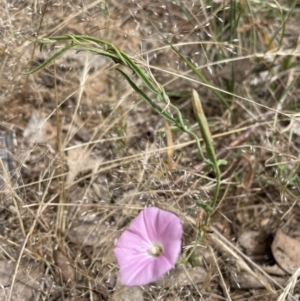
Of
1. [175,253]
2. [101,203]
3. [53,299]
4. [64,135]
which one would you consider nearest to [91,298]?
[53,299]

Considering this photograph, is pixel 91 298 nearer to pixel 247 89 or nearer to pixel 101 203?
pixel 101 203

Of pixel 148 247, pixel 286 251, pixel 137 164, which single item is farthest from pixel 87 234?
pixel 286 251

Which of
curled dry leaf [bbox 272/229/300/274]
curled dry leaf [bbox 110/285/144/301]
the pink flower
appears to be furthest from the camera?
curled dry leaf [bbox 272/229/300/274]

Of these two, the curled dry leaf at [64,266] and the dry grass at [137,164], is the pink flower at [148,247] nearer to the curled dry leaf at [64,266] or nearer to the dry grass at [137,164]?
the dry grass at [137,164]

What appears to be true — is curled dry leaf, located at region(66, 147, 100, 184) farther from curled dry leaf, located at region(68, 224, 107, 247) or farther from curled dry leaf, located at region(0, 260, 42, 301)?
curled dry leaf, located at region(0, 260, 42, 301)

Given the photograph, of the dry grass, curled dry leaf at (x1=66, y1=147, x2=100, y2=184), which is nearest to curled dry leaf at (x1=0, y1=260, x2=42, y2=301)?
the dry grass
